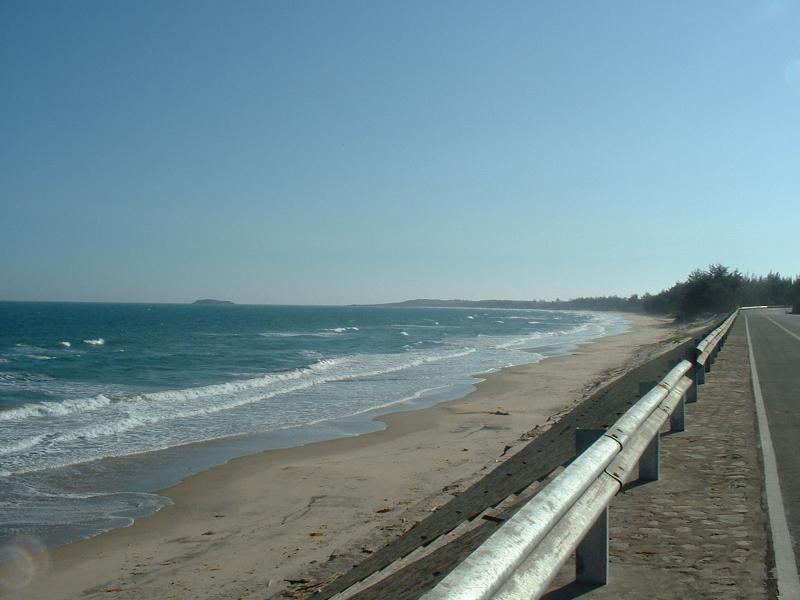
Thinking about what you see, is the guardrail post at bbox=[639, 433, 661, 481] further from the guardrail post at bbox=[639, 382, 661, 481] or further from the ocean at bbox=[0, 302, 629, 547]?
the ocean at bbox=[0, 302, 629, 547]

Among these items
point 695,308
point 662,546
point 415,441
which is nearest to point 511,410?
point 415,441

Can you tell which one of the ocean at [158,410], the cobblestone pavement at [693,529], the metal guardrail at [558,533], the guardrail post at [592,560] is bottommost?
the ocean at [158,410]

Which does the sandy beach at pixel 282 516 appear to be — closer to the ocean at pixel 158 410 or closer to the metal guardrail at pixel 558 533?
the ocean at pixel 158 410

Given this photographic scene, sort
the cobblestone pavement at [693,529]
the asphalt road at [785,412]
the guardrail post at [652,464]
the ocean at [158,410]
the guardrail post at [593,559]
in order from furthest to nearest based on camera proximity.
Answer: the ocean at [158,410] → the guardrail post at [652,464] → the asphalt road at [785,412] → the cobblestone pavement at [693,529] → the guardrail post at [593,559]

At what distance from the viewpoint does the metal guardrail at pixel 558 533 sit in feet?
7.20

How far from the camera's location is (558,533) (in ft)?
9.84

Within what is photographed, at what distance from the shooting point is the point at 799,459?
7250 millimetres

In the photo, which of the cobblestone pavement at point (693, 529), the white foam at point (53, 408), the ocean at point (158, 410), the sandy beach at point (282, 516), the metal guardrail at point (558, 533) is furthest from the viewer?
the white foam at point (53, 408)

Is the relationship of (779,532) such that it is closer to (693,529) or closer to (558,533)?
(693,529)

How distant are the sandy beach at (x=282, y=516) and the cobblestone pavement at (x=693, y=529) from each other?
3145 millimetres

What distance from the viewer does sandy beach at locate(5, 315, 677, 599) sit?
7.46m

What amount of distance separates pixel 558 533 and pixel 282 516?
766cm

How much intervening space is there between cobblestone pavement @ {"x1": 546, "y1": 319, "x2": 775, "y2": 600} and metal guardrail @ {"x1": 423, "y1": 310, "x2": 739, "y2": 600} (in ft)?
1.25

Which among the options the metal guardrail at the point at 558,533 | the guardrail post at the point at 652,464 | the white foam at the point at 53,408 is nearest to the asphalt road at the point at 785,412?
the guardrail post at the point at 652,464
